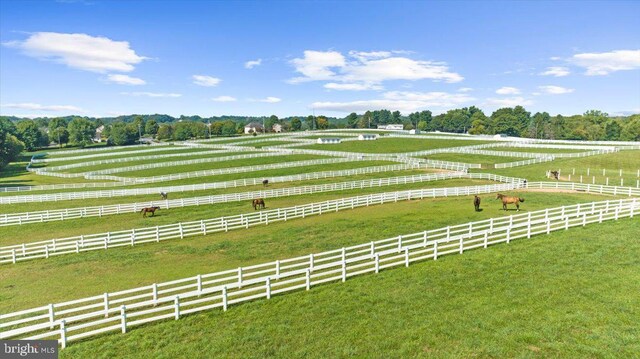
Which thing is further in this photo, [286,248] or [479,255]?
[286,248]

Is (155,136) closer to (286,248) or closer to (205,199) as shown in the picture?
(205,199)

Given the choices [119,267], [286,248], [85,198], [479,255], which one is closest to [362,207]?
[286,248]

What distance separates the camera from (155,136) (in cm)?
18225

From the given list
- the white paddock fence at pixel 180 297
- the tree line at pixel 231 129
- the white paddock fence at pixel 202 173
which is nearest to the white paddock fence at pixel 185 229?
the white paddock fence at pixel 180 297

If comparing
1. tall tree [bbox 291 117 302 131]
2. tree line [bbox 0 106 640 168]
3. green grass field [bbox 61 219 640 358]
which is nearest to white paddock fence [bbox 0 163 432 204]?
green grass field [bbox 61 219 640 358]

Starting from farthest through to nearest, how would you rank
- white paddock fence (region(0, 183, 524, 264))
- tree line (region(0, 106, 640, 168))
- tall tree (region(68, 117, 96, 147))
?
1. tall tree (region(68, 117, 96, 147))
2. tree line (region(0, 106, 640, 168))
3. white paddock fence (region(0, 183, 524, 264))

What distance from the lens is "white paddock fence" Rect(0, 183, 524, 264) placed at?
20.4 meters

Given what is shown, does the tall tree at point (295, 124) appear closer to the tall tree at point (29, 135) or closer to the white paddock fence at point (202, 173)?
the tall tree at point (29, 135)

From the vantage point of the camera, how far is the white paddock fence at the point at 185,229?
66.8ft

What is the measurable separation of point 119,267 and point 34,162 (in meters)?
88.2

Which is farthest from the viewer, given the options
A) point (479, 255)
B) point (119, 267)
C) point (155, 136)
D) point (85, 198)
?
point (155, 136)

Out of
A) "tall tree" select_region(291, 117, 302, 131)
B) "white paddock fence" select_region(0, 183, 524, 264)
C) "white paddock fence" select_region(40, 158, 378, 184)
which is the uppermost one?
"tall tree" select_region(291, 117, 302, 131)

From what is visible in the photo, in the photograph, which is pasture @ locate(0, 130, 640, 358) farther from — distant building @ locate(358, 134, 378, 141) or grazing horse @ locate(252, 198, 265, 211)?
distant building @ locate(358, 134, 378, 141)

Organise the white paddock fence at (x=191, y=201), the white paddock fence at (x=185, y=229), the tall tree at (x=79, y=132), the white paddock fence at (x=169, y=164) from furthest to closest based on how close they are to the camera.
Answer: the tall tree at (x=79, y=132) < the white paddock fence at (x=169, y=164) < the white paddock fence at (x=191, y=201) < the white paddock fence at (x=185, y=229)
